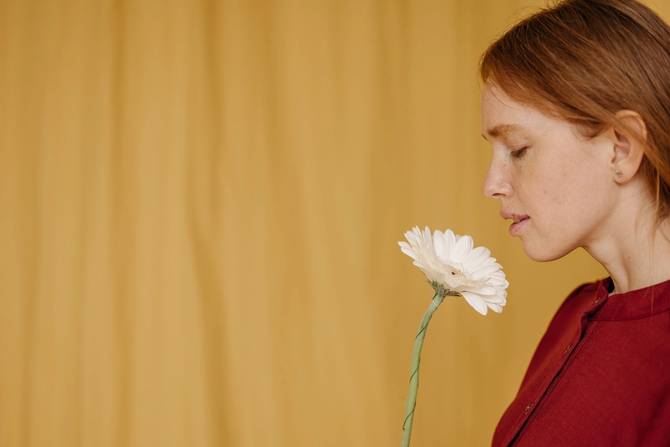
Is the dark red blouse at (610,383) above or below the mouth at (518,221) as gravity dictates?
below

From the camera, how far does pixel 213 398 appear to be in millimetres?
1440

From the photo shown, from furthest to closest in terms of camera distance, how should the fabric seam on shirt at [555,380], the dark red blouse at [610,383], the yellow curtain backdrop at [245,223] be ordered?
1. the yellow curtain backdrop at [245,223]
2. the fabric seam on shirt at [555,380]
3. the dark red blouse at [610,383]

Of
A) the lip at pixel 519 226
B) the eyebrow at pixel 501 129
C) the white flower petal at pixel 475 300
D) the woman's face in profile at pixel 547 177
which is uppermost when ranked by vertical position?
the eyebrow at pixel 501 129

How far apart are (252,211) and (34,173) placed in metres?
0.42

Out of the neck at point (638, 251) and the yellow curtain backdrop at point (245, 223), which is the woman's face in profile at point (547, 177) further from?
the yellow curtain backdrop at point (245, 223)

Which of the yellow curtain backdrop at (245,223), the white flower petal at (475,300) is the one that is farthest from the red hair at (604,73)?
the yellow curtain backdrop at (245,223)

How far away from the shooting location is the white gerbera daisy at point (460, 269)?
832 millimetres

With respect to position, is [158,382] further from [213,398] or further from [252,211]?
[252,211]

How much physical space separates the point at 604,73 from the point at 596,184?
0.41 ft

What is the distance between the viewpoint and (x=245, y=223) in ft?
4.85

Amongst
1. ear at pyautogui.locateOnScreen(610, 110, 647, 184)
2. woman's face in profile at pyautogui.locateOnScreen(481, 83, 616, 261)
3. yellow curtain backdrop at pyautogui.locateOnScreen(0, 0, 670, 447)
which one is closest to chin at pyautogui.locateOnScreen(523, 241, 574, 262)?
woman's face in profile at pyautogui.locateOnScreen(481, 83, 616, 261)

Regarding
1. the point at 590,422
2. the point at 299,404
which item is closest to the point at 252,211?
the point at 299,404

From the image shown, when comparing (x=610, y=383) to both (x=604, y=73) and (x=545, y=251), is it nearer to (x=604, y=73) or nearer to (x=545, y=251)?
(x=545, y=251)

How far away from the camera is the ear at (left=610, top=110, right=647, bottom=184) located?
31.9 inches
